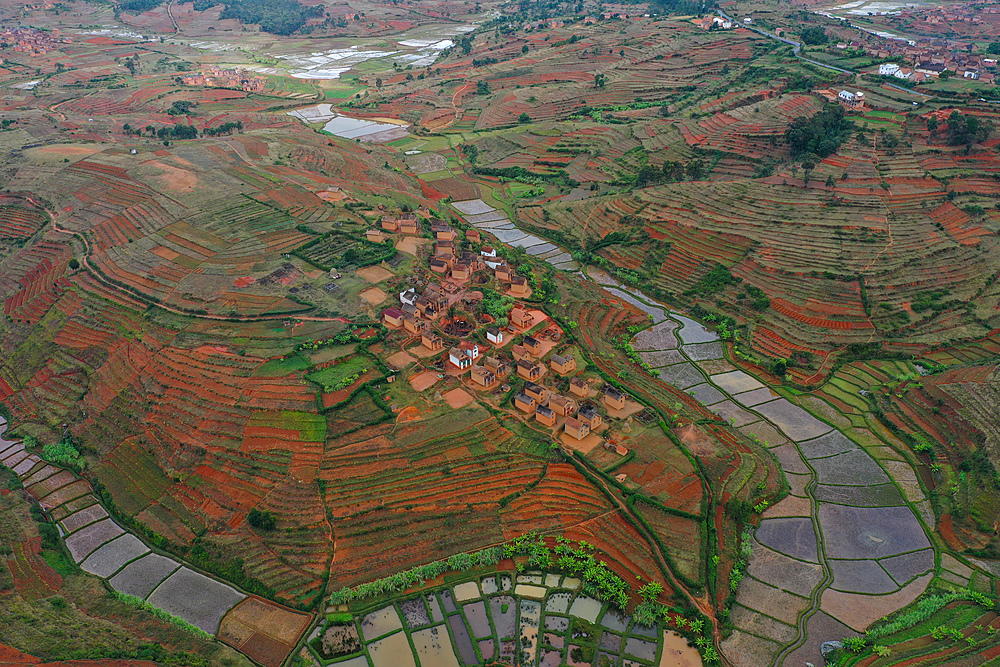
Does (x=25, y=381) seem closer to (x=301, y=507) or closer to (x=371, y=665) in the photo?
(x=301, y=507)

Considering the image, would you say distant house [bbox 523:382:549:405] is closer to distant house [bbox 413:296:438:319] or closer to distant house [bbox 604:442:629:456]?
distant house [bbox 604:442:629:456]

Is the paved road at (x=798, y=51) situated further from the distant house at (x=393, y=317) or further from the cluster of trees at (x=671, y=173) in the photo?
the distant house at (x=393, y=317)

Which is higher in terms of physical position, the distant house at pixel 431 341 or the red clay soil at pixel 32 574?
the distant house at pixel 431 341

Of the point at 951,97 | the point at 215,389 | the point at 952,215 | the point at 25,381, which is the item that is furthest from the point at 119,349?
the point at 951,97

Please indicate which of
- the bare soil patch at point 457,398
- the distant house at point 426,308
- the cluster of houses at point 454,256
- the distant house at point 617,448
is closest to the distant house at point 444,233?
the cluster of houses at point 454,256

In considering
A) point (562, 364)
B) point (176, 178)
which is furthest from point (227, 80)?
point (562, 364)

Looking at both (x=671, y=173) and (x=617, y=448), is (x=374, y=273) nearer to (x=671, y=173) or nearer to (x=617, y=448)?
(x=617, y=448)
